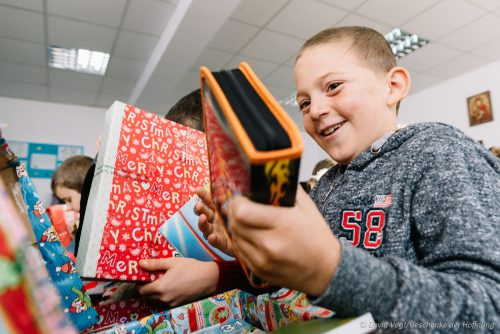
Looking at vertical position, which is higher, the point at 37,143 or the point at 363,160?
the point at 37,143

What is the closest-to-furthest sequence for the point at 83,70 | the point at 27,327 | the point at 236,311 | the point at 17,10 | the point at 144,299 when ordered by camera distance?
the point at 27,327, the point at 236,311, the point at 144,299, the point at 17,10, the point at 83,70

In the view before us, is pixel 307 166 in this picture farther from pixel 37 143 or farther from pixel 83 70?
pixel 37 143

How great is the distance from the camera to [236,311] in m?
0.52

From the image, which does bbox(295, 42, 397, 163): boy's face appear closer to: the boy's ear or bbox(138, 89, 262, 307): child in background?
the boy's ear

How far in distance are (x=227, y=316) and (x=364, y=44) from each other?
0.56 m

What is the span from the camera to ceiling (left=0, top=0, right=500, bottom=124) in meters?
2.70

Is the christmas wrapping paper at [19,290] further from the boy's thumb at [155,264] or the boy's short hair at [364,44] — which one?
the boy's short hair at [364,44]

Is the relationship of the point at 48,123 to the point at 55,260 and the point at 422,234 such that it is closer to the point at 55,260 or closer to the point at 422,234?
the point at 55,260

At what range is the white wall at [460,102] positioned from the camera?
3.62 metres

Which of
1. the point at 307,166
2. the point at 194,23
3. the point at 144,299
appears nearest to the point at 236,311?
the point at 144,299

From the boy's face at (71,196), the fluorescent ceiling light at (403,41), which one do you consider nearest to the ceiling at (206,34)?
the fluorescent ceiling light at (403,41)

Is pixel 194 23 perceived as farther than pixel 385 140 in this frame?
Yes

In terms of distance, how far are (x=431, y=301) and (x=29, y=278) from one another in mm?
297

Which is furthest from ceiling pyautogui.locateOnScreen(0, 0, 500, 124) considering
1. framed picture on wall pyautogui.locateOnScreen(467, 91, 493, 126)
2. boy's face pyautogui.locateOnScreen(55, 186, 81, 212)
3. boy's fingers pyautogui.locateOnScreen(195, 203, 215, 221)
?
boy's fingers pyautogui.locateOnScreen(195, 203, 215, 221)
